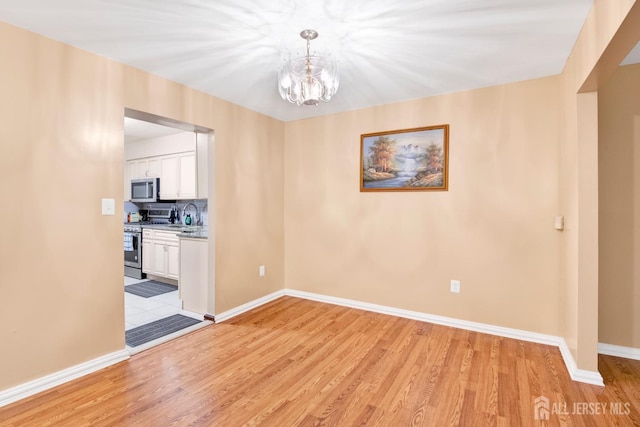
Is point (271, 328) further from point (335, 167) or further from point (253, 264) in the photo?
point (335, 167)

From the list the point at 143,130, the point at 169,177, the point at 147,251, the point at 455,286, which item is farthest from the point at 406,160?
the point at 147,251

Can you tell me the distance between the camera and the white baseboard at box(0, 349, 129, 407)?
188 centimetres

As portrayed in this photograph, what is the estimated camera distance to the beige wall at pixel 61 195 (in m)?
1.92

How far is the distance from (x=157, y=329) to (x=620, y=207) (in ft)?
14.1

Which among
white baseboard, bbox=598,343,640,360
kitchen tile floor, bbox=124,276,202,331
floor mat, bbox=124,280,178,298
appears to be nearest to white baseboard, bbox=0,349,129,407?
kitchen tile floor, bbox=124,276,202,331

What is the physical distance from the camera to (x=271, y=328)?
305cm

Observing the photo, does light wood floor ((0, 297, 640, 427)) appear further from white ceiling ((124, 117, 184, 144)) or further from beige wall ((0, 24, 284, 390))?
white ceiling ((124, 117, 184, 144))

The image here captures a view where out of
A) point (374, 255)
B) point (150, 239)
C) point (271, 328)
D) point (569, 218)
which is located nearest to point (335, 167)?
point (374, 255)

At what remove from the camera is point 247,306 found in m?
3.57

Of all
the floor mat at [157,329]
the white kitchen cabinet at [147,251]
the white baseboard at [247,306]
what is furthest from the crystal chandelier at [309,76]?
the white kitchen cabinet at [147,251]

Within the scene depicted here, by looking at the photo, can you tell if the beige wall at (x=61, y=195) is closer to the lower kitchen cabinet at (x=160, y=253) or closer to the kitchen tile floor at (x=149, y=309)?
the kitchen tile floor at (x=149, y=309)

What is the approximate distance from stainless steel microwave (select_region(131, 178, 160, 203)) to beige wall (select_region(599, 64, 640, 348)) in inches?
231

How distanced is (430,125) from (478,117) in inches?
17.8

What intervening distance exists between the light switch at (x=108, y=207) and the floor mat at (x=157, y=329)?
1208 mm
